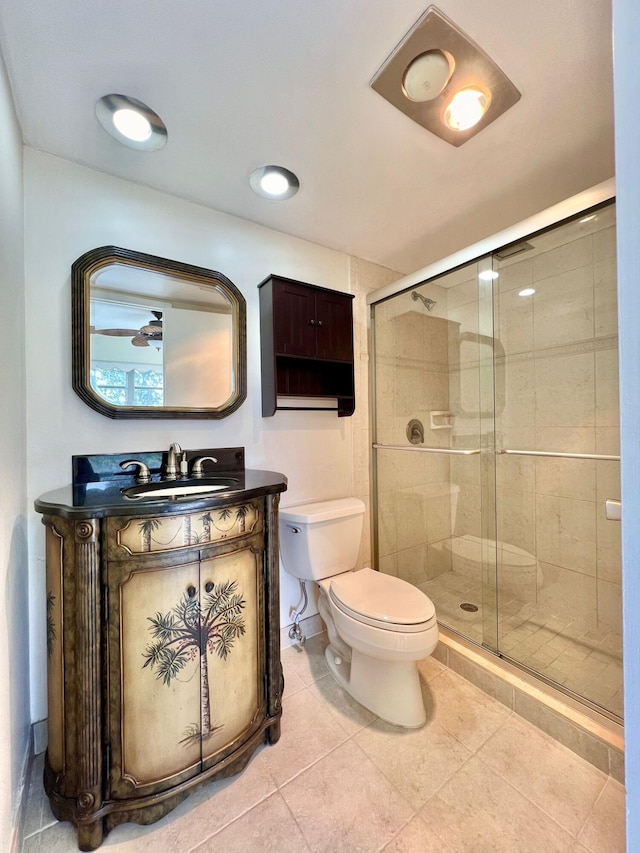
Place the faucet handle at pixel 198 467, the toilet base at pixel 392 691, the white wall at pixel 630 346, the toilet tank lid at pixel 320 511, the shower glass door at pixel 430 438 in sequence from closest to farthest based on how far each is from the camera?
the white wall at pixel 630 346, the toilet base at pixel 392 691, the faucet handle at pixel 198 467, the toilet tank lid at pixel 320 511, the shower glass door at pixel 430 438

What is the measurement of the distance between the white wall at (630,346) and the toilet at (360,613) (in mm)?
1001

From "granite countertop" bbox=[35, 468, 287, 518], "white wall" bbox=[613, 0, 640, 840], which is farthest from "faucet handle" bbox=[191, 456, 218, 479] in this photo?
"white wall" bbox=[613, 0, 640, 840]

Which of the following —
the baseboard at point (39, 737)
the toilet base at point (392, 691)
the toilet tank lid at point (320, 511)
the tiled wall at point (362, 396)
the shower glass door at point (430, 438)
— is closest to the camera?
the baseboard at point (39, 737)

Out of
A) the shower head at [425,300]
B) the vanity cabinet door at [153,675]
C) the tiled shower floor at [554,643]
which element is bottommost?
the tiled shower floor at [554,643]

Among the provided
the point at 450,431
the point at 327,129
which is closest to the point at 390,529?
the point at 450,431

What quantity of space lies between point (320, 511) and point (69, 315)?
1.32m

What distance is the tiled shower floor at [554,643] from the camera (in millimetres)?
1353

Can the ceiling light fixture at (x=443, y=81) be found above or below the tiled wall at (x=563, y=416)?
above

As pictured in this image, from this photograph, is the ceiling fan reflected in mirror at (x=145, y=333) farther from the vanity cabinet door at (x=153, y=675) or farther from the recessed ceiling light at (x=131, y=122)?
the vanity cabinet door at (x=153, y=675)

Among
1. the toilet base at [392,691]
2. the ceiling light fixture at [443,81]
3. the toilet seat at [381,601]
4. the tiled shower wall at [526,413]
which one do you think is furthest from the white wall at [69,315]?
the ceiling light fixture at [443,81]

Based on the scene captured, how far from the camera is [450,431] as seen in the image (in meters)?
2.10

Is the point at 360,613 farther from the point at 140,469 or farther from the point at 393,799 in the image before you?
the point at 140,469

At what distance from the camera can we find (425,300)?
6.77 ft

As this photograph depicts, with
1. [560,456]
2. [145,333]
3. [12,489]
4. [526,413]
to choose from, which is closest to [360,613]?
[560,456]
